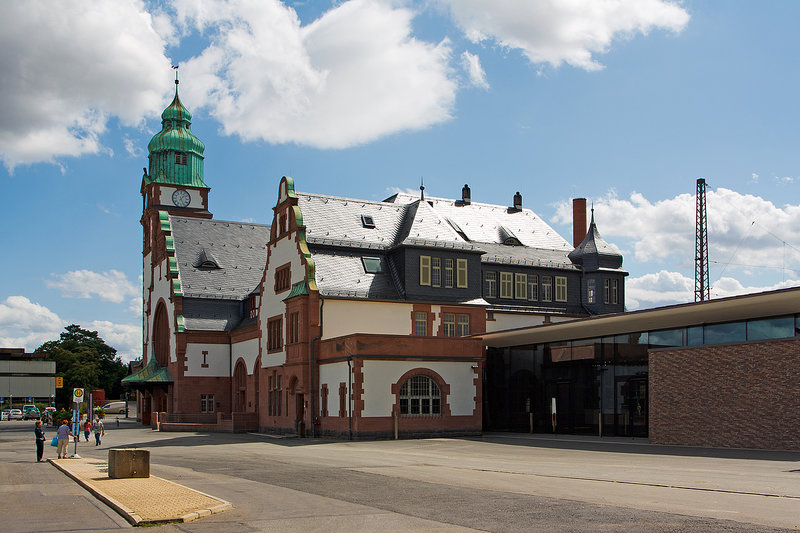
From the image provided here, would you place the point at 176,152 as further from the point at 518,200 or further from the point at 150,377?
the point at 518,200

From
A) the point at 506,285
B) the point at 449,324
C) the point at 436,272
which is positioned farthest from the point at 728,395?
the point at 506,285

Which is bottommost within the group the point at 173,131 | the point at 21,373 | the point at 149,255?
the point at 21,373

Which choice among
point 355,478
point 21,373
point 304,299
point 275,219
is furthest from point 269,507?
point 21,373

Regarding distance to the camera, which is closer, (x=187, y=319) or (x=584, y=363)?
(x=584, y=363)

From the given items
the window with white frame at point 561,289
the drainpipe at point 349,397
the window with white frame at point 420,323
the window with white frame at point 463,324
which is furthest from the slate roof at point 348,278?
the window with white frame at point 561,289

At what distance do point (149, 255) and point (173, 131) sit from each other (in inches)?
478

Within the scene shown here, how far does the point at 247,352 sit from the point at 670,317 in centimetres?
3258

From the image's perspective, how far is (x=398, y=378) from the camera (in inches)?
1674

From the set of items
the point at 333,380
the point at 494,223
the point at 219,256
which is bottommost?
the point at 333,380

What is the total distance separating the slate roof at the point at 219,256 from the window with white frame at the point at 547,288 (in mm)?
20296

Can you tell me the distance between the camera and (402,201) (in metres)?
60.6

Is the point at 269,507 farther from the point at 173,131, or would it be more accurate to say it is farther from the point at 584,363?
the point at 173,131

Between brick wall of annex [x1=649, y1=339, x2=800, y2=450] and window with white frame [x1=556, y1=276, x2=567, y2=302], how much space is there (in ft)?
80.1

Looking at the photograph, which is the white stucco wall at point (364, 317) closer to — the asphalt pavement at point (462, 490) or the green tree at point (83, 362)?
the asphalt pavement at point (462, 490)
